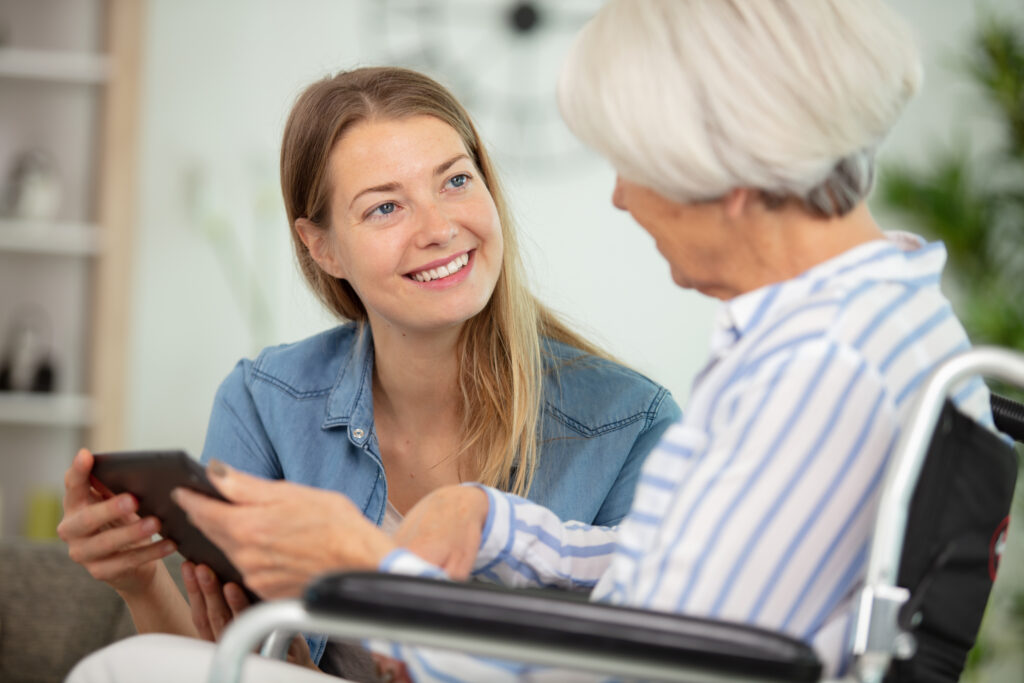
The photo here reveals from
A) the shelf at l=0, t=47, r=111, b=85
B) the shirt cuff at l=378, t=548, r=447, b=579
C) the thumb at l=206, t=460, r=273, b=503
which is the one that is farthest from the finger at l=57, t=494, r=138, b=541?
the shelf at l=0, t=47, r=111, b=85

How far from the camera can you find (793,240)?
97 cm

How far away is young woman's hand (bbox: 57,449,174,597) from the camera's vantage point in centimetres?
129

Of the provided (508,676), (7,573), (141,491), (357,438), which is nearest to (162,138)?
(7,573)

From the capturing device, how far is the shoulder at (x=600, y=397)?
1624 millimetres

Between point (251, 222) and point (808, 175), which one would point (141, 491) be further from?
point (251, 222)

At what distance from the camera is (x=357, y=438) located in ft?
5.31

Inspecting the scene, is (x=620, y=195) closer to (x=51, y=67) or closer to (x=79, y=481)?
(x=79, y=481)

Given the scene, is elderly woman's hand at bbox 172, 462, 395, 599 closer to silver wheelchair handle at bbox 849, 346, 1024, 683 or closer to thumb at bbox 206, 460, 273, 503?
thumb at bbox 206, 460, 273, 503

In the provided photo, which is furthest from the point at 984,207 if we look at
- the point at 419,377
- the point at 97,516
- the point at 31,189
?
the point at 31,189

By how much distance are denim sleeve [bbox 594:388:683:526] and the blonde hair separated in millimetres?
123

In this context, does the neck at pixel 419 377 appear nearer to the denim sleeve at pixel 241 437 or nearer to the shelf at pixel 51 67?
the denim sleeve at pixel 241 437

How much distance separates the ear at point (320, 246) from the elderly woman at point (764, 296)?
2.47 feet

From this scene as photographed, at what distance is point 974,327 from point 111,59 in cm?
272

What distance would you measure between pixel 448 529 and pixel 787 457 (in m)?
0.43
